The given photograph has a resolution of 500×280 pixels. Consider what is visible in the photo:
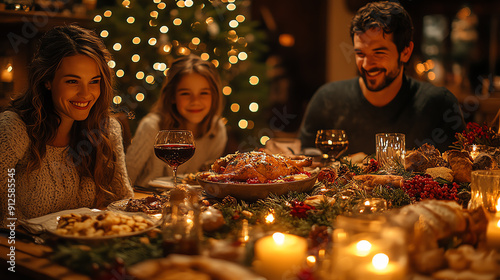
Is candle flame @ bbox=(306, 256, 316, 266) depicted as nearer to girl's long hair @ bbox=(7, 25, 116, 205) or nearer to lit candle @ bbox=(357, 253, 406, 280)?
lit candle @ bbox=(357, 253, 406, 280)

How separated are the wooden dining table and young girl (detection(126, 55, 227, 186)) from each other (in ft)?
4.69

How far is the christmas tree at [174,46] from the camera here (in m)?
3.32

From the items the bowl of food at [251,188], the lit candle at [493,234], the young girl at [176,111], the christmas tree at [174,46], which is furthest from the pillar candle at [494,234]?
the christmas tree at [174,46]

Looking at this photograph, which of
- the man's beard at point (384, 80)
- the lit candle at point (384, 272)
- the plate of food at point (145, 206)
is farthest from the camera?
the man's beard at point (384, 80)

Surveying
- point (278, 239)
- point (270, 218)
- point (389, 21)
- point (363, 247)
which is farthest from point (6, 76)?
point (363, 247)

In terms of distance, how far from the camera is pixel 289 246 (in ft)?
2.66

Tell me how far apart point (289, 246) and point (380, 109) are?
1.98 m

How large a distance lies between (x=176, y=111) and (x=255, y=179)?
140 cm

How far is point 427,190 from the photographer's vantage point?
1.32 m

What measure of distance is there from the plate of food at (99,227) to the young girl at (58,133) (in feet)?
1.54

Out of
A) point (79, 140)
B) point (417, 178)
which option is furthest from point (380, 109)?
point (79, 140)

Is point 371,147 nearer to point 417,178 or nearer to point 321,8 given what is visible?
point 417,178

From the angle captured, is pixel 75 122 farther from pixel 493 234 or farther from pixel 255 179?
pixel 493 234

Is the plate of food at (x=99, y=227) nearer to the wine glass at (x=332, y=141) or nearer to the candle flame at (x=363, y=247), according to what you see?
the candle flame at (x=363, y=247)
